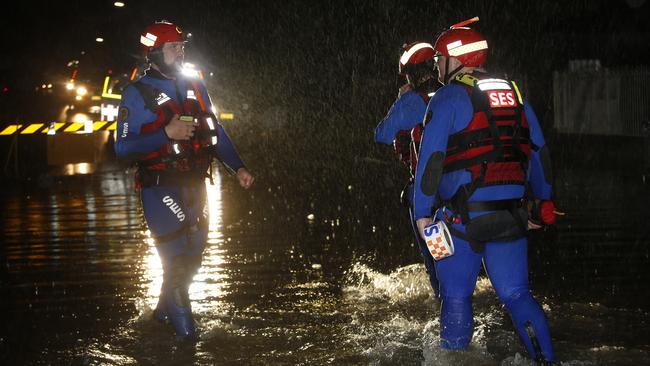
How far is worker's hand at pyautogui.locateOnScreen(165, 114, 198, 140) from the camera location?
20.2 feet

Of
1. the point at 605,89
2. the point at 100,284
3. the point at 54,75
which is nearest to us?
the point at 100,284

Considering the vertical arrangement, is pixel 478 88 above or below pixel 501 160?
above

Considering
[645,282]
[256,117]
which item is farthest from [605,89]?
[256,117]

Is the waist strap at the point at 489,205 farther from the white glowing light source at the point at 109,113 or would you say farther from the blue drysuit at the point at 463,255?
the white glowing light source at the point at 109,113

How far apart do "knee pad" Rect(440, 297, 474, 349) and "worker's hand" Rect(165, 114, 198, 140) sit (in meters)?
2.04

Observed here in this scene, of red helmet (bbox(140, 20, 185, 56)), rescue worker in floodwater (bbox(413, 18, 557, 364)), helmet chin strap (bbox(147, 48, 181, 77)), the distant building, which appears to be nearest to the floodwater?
rescue worker in floodwater (bbox(413, 18, 557, 364))

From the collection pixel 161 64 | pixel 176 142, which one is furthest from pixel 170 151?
pixel 161 64

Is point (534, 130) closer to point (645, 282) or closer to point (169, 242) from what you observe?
point (169, 242)

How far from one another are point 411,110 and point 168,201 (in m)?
1.72

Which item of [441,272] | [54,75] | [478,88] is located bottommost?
[441,272]

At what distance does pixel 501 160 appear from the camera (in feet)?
16.4

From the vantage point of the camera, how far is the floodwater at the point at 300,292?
598 centimetres

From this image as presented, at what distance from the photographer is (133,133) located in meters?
6.24

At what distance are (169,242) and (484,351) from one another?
7.15 feet
